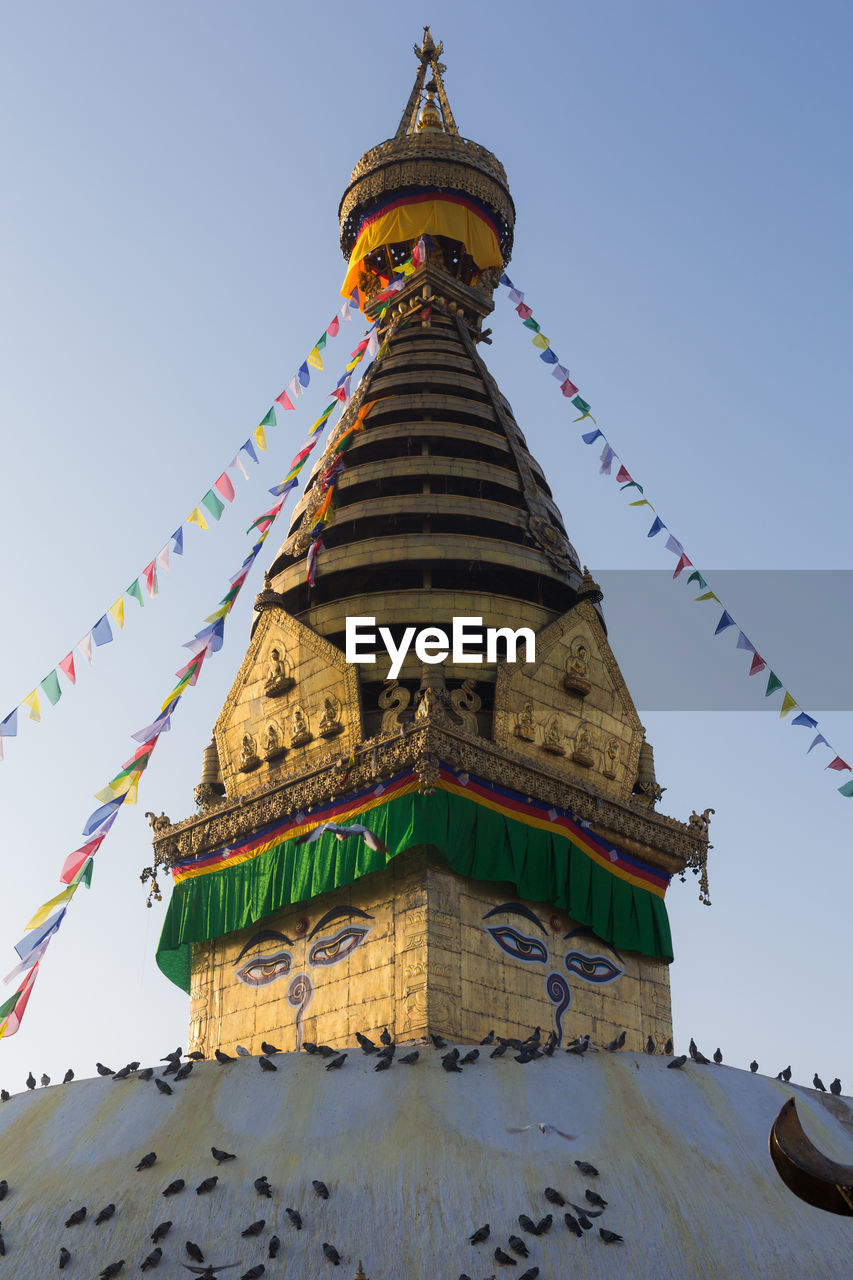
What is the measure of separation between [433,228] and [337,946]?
562 inches

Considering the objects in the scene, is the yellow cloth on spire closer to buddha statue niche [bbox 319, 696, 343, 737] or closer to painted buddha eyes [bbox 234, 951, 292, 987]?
buddha statue niche [bbox 319, 696, 343, 737]

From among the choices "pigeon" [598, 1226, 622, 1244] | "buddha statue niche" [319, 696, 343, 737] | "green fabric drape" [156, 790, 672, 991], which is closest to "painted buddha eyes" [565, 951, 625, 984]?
"green fabric drape" [156, 790, 672, 991]

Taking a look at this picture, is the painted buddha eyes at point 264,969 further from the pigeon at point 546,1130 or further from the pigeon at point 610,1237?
the pigeon at point 610,1237

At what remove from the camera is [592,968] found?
18.1 metres

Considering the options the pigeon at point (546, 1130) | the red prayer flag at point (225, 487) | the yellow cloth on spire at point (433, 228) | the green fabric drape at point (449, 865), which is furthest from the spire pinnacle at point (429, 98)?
the pigeon at point (546, 1130)

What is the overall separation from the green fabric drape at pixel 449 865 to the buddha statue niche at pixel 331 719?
1480 millimetres

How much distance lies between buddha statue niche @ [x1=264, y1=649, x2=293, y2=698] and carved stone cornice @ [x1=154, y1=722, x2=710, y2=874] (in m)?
1.46

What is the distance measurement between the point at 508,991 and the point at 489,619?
Answer: 5239 mm

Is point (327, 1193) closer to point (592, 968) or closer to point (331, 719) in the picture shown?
point (592, 968)

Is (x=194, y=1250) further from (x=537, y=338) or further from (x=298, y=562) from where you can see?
(x=537, y=338)

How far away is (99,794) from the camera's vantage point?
58.2ft

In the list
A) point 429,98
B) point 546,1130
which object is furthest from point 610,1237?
point 429,98

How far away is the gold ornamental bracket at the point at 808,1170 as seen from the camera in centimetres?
759

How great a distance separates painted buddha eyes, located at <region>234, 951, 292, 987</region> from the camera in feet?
58.7
